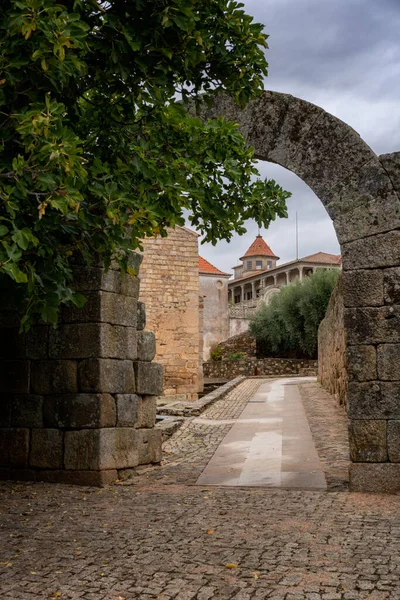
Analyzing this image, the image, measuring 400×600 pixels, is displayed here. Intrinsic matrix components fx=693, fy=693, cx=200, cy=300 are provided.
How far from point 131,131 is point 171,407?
8.10 meters

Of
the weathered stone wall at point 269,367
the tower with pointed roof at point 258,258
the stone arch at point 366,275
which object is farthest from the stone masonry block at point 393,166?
the tower with pointed roof at point 258,258

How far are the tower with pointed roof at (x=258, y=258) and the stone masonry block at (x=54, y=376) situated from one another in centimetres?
6175

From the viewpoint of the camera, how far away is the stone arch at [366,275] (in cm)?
589

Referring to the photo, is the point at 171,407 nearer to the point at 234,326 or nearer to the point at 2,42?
the point at 2,42

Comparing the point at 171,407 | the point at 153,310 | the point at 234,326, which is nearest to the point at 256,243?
the point at 234,326

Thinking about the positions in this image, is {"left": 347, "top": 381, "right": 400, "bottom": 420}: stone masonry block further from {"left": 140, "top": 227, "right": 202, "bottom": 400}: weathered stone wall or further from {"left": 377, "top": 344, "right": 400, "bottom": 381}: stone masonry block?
{"left": 140, "top": 227, "right": 202, "bottom": 400}: weathered stone wall

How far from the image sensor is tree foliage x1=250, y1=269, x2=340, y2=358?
103 ft

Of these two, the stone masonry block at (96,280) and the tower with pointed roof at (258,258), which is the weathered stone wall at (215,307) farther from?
the stone masonry block at (96,280)

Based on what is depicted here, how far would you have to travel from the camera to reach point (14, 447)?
682cm

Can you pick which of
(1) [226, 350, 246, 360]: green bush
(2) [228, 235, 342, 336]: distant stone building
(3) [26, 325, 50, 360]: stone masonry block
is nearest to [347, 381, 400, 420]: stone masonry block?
(3) [26, 325, 50, 360]: stone masonry block

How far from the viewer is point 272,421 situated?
11188 mm

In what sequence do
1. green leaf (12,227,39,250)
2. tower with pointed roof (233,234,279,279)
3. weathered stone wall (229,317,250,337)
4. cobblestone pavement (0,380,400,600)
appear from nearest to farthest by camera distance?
1. cobblestone pavement (0,380,400,600)
2. green leaf (12,227,39,250)
3. weathered stone wall (229,317,250,337)
4. tower with pointed roof (233,234,279,279)

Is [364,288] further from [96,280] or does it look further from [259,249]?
[259,249]

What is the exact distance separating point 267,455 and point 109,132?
4143 mm
